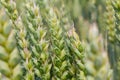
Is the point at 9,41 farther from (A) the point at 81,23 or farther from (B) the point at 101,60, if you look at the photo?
(A) the point at 81,23

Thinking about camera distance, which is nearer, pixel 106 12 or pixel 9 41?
pixel 9 41

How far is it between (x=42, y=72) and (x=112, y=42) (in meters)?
0.58

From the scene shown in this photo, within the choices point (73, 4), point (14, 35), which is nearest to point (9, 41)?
point (14, 35)

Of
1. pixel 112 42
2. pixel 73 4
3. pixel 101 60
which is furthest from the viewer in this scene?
pixel 73 4

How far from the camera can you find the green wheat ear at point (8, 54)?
98 centimetres

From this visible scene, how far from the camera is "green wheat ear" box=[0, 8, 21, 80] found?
0.98 metres

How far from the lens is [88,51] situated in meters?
0.87

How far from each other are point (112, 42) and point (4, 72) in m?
0.58

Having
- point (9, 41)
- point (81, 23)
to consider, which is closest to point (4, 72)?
point (9, 41)

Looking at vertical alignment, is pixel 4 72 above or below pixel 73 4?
below

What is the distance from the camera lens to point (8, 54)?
3.25 ft

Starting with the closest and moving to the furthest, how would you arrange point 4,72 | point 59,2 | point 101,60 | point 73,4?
point 101,60 < point 4,72 < point 59,2 < point 73,4

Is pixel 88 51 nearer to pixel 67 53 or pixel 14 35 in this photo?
pixel 67 53

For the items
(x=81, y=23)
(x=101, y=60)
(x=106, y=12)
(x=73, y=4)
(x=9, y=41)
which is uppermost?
(x=73, y=4)
